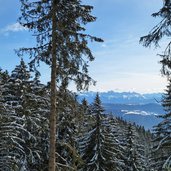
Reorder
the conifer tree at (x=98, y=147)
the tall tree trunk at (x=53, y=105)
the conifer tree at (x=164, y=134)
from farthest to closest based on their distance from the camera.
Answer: the conifer tree at (x=98, y=147)
the conifer tree at (x=164, y=134)
the tall tree trunk at (x=53, y=105)

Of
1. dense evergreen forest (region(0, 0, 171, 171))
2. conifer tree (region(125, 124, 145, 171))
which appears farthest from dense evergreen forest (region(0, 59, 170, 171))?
conifer tree (region(125, 124, 145, 171))

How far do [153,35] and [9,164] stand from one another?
597 inches

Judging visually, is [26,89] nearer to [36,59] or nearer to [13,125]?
[13,125]

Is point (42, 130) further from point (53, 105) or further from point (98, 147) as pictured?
point (98, 147)

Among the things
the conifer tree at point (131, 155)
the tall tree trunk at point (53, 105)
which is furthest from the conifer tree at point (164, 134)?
the tall tree trunk at point (53, 105)

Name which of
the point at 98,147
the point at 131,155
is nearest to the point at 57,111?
the point at 98,147

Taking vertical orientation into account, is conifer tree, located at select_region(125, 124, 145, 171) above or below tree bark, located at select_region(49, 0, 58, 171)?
below

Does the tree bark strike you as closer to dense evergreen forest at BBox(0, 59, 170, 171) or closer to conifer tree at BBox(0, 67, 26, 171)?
dense evergreen forest at BBox(0, 59, 170, 171)

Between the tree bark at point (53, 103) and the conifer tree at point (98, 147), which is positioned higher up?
the tree bark at point (53, 103)

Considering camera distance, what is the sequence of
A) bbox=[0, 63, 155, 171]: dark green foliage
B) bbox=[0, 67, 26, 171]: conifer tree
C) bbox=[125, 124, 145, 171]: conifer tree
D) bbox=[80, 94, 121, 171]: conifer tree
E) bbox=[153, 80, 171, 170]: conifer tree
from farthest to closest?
bbox=[125, 124, 145, 171]: conifer tree, bbox=[80, 94, 121, 171]: conifer tree, bbox=[153, 80, 171, 170]: conifer tree, bbox=[0, 67, 26, 171]: conifer tree, bbox=[0, 63, 155, 171]: dark green foliage

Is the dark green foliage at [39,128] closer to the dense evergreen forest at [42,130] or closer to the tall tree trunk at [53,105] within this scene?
the dense evergreen forest at [42,130]

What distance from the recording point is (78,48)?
1606 cm

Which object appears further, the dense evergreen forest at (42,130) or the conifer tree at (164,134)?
the conifer tree at (164,134)

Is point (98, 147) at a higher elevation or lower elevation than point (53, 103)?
lower
